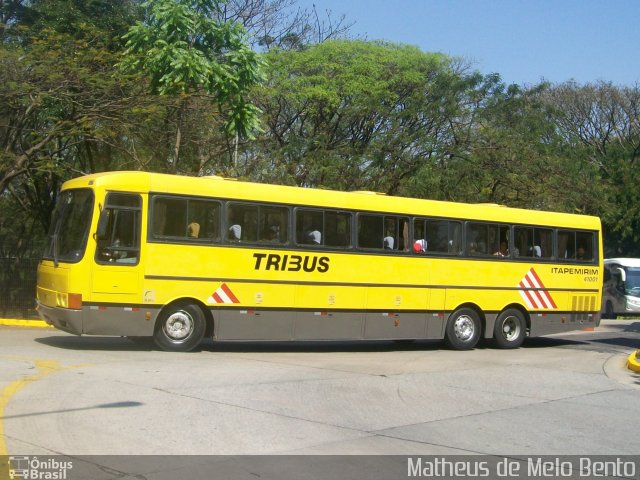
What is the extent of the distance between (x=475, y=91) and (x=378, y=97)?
4.10 m

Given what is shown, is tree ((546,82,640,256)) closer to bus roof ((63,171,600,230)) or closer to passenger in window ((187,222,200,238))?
bus roof ((63,171,600,230))

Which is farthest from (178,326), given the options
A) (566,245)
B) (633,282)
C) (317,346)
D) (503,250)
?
(633,282)

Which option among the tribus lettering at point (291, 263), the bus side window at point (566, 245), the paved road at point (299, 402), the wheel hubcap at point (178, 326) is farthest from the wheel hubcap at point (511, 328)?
the wheel hubcap at point (178, 326)

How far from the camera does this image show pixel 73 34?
23.1m

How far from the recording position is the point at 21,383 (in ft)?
34.6

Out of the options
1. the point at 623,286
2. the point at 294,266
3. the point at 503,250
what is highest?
the point at 503,250

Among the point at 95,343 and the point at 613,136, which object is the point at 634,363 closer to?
the point at 95,343

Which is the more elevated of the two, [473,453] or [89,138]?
[89,138]

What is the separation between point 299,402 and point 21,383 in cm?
359

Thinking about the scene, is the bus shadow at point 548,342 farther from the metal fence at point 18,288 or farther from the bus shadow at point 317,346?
the metal fence at point 18,288

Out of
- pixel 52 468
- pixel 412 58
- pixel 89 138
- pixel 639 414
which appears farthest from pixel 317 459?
pixel 412 58

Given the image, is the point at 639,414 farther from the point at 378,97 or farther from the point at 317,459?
the point at 378,97

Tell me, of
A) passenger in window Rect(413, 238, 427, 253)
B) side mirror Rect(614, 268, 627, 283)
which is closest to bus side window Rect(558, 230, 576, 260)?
passenger in window Rect(413, 238, 427, 253)

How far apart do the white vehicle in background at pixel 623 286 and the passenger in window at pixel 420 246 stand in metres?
19.7
